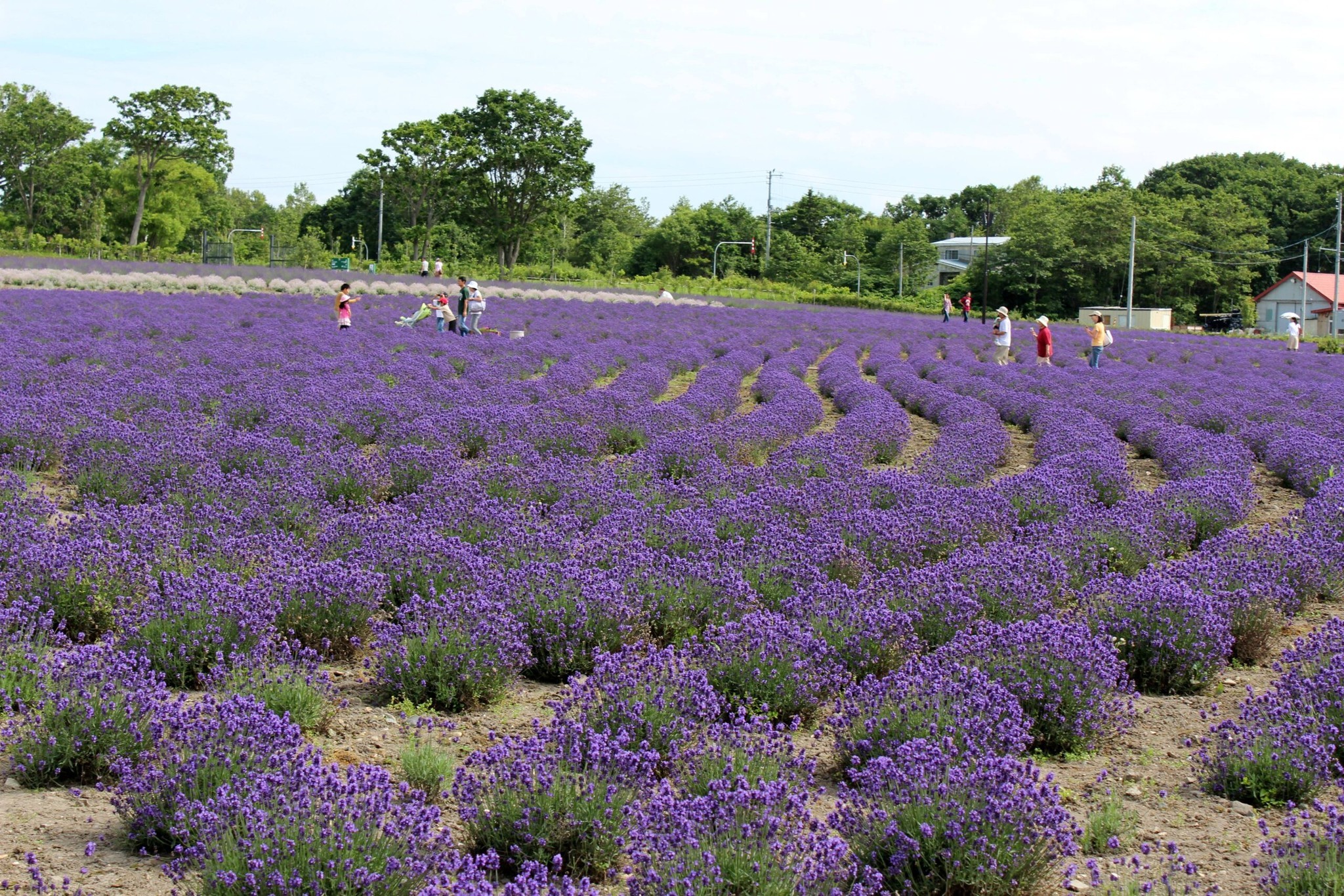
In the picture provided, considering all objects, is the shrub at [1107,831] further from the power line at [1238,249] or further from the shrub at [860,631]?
the power line at [1238,249]

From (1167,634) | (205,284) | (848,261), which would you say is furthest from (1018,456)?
(848,261)

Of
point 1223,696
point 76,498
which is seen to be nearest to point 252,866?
point 1223,696

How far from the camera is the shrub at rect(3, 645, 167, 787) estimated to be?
158 inches

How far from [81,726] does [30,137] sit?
73.8 metres

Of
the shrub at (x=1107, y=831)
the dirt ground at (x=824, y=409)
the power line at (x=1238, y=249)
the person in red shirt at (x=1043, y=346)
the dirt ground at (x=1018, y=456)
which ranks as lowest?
the shrub at (x=1107, y=831)

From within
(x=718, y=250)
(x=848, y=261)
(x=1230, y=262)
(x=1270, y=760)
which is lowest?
(x=1270, y=760)

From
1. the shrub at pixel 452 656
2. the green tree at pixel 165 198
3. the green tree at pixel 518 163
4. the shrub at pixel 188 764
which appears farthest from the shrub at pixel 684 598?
the green tree at pixel 165 198

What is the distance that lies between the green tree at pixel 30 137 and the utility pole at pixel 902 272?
49743mm

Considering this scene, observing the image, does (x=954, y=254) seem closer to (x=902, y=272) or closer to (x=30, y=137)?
(x=902, y=272)

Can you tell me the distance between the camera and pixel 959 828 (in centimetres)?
343

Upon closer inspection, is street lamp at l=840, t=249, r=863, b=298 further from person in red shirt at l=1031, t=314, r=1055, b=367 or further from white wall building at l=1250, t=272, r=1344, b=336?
person in red shirt at l=1031, t=314, r=1055, b=367

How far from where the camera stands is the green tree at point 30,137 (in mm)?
66312

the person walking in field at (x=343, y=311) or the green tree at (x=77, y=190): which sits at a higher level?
the green tree at (x=77, y=190)

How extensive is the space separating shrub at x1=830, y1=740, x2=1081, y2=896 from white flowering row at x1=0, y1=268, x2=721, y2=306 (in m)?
31.6
